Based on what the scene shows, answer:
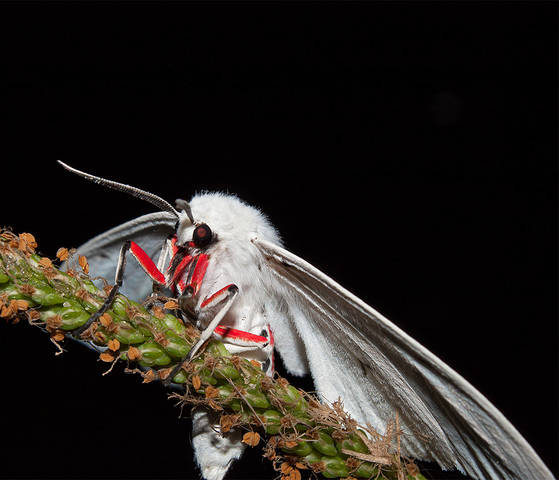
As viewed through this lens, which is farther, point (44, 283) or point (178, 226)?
point (178, 226)

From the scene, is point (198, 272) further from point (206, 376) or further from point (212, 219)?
point (206, 376)

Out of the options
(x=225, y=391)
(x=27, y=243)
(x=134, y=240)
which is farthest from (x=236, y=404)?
(x=134, y=240)

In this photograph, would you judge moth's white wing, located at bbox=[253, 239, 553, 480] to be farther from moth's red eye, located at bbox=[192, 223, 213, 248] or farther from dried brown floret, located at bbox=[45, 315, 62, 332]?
dried brown floret, located at bbox=[45, 315, 62, 332]

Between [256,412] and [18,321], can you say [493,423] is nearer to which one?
[256,412]

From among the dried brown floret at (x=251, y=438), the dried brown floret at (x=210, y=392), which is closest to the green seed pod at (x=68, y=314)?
the dried brown floret at (x=210, y=392)

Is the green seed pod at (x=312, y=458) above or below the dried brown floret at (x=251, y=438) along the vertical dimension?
above

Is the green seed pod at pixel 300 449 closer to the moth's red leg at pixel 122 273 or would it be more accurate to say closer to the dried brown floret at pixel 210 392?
Result: the dried brown floret at pixel 210 392

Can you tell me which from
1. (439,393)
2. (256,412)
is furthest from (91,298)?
(439,393)
